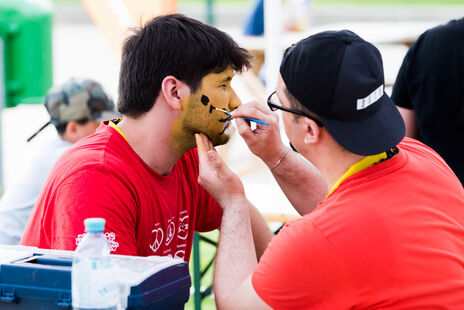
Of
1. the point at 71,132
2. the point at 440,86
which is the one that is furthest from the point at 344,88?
the point at 71,132

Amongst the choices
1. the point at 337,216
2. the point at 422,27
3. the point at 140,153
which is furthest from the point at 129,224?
the point at 422,27

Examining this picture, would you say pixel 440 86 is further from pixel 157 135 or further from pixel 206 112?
pixel 157 135

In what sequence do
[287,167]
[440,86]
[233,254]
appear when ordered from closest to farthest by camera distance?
1. [233,254]
2. [287,167]
3. [440,86]

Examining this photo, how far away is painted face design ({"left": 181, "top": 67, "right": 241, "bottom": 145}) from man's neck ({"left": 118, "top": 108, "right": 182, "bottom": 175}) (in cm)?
7

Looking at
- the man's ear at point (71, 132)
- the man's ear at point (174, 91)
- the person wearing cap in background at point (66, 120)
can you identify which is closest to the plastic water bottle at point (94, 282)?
the man's ear at point (174, 91)

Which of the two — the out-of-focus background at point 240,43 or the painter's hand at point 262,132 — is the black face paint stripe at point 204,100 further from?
the out-of-focus background at point 240,43

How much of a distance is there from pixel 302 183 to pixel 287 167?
3.7 inches

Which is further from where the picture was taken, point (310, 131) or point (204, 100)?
point (204, 100)

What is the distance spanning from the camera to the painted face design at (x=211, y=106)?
7.50 ft

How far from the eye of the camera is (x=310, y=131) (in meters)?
1.79

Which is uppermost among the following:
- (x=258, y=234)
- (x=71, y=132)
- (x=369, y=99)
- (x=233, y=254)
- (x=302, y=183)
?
(x=369, y=99)

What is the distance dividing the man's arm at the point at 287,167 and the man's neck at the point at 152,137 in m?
0.27

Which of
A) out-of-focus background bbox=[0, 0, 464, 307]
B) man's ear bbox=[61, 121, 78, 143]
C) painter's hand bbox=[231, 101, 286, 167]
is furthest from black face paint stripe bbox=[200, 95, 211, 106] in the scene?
man's ear bbox=[61, 121, 78, 143]

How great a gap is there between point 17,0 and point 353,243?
16.6 ft
